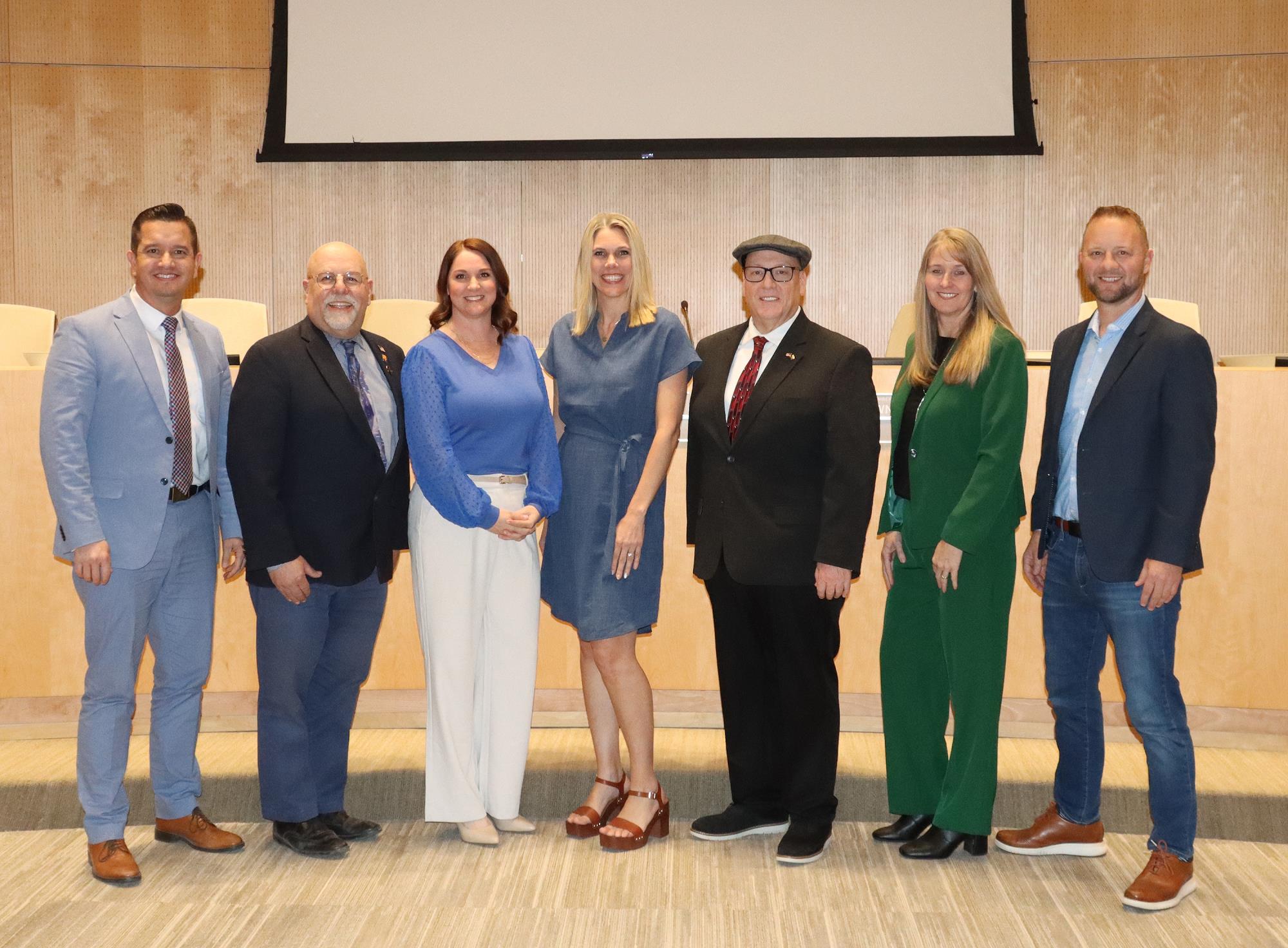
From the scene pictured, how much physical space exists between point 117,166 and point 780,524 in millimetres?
5815

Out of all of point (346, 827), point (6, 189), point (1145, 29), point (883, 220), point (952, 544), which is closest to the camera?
point (952, 544)

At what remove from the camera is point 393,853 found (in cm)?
290

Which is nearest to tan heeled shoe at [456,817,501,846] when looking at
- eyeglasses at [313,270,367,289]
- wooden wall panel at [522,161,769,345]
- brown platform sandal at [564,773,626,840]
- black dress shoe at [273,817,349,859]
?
brown platform sandal at [564,773,626,840]

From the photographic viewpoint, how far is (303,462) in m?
2.79

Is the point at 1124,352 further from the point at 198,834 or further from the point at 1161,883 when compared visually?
the point at 198,834

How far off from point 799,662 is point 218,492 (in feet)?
5.19

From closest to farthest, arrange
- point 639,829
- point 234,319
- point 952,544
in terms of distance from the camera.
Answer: point 952,544
point 639,829
point 234,319

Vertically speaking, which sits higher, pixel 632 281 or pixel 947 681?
pixel 632 281

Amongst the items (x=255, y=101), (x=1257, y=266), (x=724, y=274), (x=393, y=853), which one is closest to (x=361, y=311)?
(x=393, y=853)

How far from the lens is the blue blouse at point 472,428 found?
2.78 m

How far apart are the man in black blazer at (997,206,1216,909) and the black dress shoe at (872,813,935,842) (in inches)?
20.3

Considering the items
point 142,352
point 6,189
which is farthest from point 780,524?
point 6,189

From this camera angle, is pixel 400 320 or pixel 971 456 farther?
pixel 400 320

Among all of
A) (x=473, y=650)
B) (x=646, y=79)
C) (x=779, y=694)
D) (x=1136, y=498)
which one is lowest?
(x=779, y=694)
